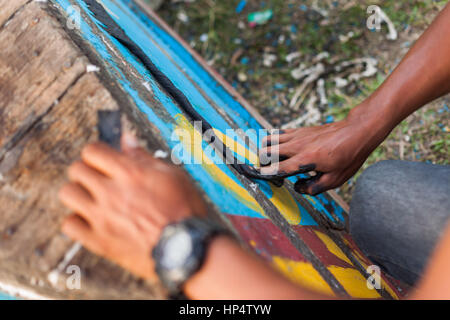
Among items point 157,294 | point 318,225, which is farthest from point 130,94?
point 318,225

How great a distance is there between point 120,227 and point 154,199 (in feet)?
0.28

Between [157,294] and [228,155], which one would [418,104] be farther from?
[157,294]

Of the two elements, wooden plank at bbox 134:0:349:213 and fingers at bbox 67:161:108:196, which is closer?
fingers at bbox 67:161:108:196

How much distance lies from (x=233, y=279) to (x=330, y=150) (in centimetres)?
64

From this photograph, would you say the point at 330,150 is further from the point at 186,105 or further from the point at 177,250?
the point at 177,250

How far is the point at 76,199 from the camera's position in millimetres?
690

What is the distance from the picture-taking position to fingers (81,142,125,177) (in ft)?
2.29

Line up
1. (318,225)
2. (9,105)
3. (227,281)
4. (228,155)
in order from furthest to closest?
(318,225) < (228,155) < (9,105) < (227,281)

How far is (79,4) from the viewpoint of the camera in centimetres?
120

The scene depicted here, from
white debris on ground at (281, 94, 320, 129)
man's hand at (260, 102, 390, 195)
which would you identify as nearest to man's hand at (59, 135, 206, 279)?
man's hand at (260, 102, 390, 195)

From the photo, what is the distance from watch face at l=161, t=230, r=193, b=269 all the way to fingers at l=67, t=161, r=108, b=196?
181 mm

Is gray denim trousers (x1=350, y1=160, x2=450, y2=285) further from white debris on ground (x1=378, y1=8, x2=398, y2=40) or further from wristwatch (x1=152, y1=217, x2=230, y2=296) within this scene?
white debris on ground (x1=378, y1=8, x2=398, y2=40)

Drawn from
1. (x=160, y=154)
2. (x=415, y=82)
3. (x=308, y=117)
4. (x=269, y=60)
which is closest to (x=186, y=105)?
(x=160, y=154)

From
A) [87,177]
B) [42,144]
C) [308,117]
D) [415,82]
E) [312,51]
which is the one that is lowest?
[87,177]
